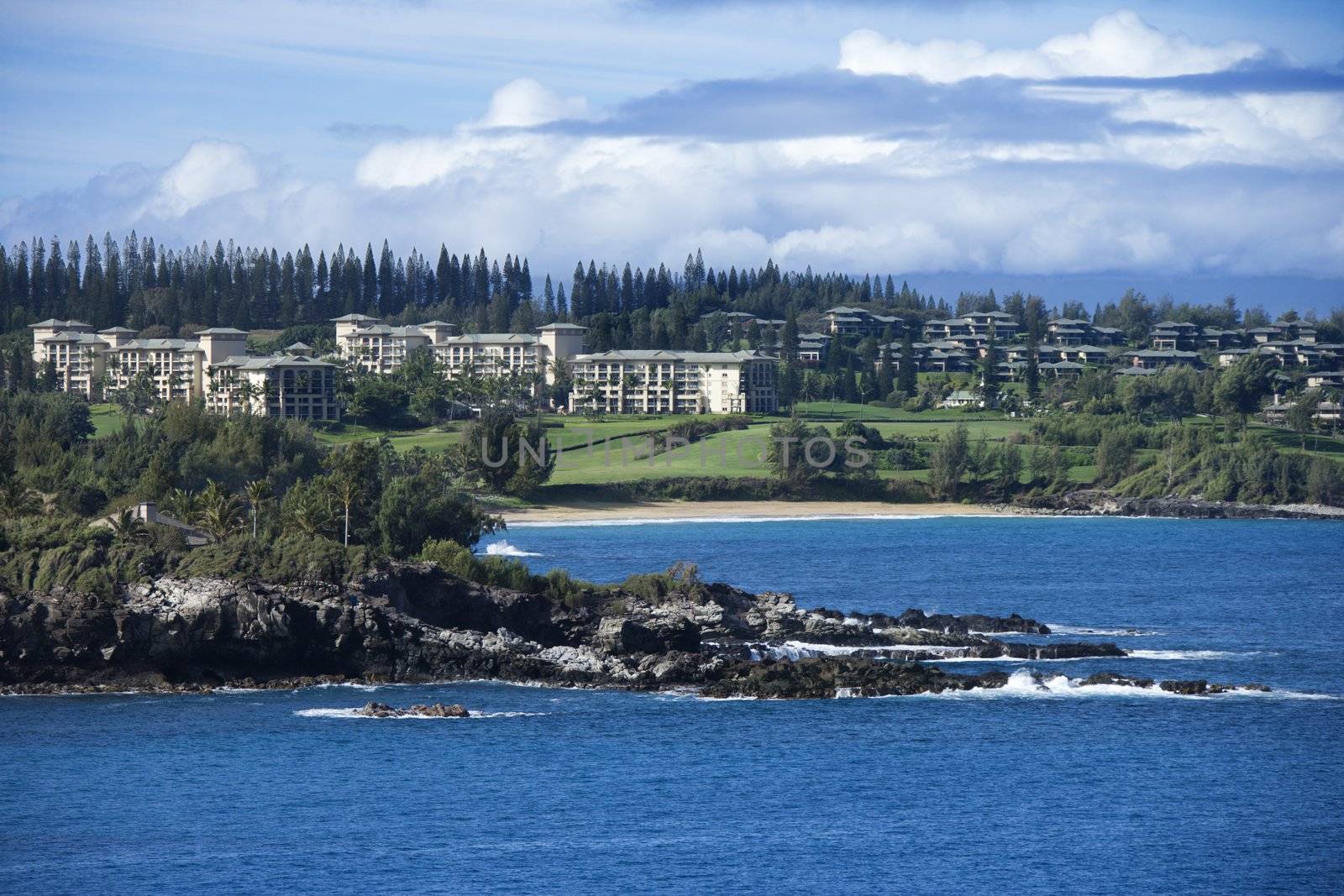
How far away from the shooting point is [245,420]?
278 ft

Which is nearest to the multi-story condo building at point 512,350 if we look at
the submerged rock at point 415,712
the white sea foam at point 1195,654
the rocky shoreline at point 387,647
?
the white sea foam at point 1195,654

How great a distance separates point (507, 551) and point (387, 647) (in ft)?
115

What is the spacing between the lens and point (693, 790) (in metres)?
37.4

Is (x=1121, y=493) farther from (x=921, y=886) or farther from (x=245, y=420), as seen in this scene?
(x=921, y=886)

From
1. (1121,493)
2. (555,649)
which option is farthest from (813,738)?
(1121,493)

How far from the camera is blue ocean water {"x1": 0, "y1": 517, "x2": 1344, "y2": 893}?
104 ft

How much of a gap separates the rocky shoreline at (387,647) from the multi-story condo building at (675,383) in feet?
334

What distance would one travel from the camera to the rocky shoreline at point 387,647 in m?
46.8

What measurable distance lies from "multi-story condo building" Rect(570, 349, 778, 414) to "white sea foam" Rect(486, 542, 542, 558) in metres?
66.7

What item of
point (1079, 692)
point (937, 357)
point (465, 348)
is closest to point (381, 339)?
point (465, 348)

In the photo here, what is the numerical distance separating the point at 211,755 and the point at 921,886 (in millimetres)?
17024

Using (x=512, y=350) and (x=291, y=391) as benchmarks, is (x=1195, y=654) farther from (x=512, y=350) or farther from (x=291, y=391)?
(x=512, y=350)

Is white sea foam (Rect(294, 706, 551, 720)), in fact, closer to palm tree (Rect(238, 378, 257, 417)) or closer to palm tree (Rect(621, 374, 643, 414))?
palm tree (Rect(238, 378, 257, 417))

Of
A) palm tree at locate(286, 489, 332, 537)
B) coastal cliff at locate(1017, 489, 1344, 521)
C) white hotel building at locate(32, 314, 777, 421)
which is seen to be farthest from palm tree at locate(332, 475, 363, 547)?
white hotel building at locate(32, 314, 777, 421)
